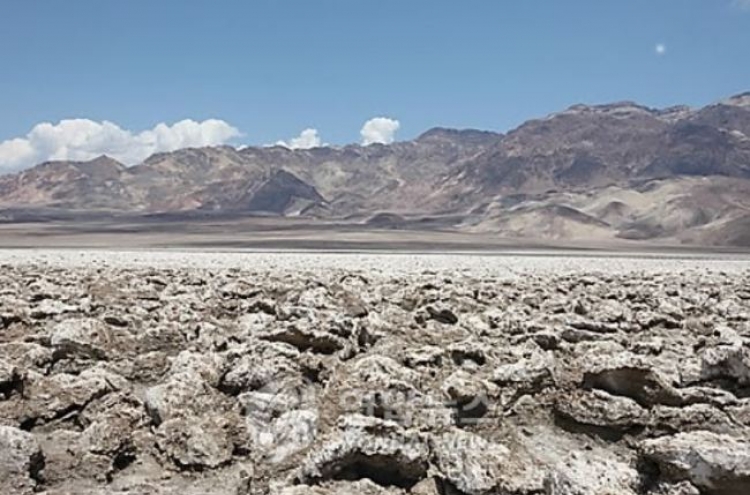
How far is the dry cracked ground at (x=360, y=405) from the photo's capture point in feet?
12.2

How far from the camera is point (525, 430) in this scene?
15.6ft

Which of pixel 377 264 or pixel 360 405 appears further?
pixel 377 264

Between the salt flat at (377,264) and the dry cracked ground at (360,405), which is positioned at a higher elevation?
the dry cracked ground at (360,405)

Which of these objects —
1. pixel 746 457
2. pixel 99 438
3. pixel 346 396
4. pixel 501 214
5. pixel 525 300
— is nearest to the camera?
pixel 746 457

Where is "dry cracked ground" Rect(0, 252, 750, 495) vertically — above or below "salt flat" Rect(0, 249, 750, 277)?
above

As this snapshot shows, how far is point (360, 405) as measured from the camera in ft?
14.7

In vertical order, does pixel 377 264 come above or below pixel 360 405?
below

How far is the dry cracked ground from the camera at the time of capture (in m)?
3.72

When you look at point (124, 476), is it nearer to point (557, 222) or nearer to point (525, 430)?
point (525, 430)

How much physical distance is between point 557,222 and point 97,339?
375 feet

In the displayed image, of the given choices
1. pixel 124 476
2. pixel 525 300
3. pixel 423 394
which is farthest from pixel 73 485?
pixel 525 300

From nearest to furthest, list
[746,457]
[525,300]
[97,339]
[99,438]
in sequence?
1. [746,457]
2. [99,438]
3. [97,339]
4. [525,300]

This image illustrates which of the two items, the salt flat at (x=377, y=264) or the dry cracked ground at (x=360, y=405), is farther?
the salt flat at (x=377, y=264)

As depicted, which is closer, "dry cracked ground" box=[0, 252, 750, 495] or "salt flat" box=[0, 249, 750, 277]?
"dry cracked ground" box=[0, 252, 750, 495]
